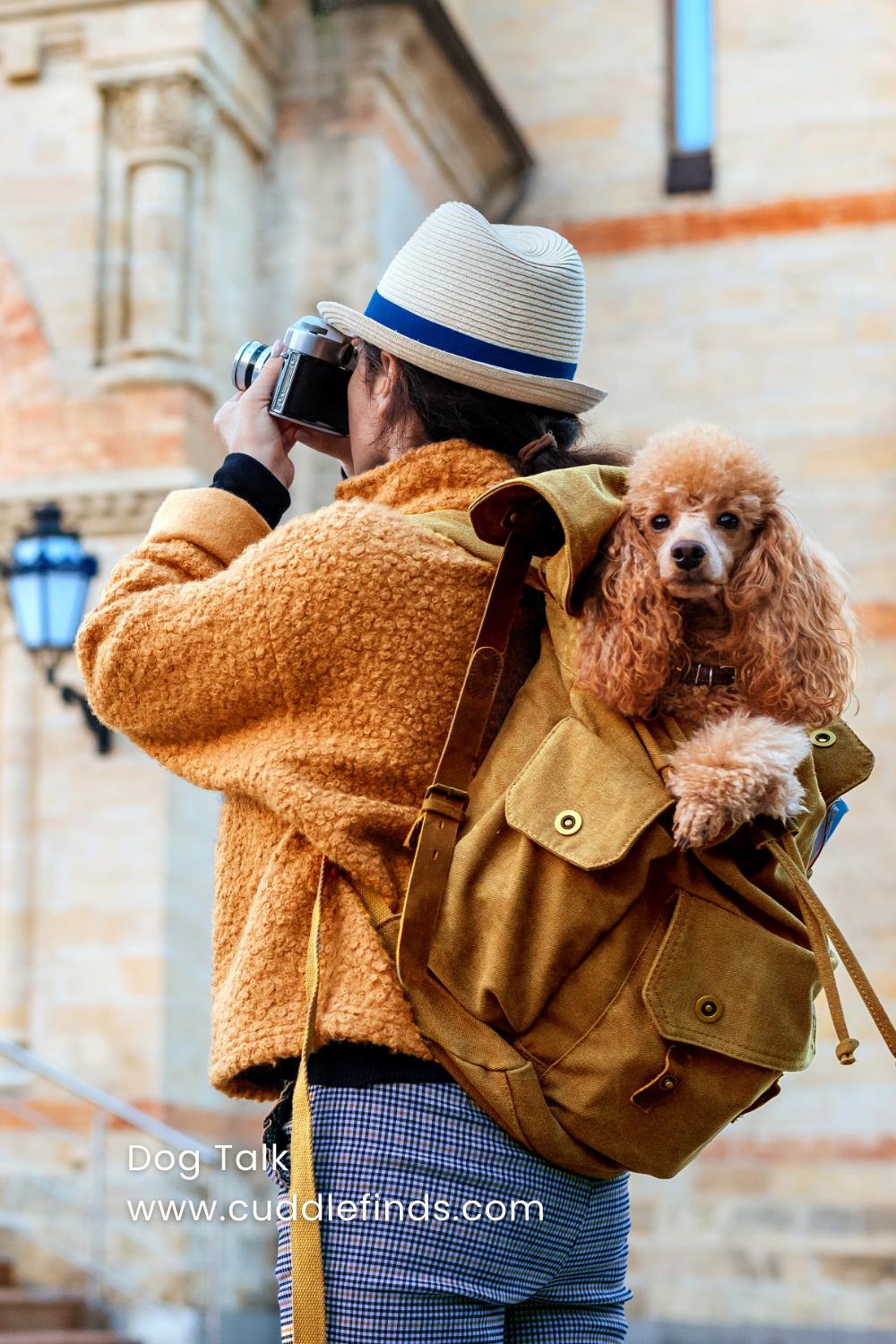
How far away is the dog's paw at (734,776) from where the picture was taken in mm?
1406

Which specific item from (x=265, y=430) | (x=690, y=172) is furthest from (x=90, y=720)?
(x=265, y=430)

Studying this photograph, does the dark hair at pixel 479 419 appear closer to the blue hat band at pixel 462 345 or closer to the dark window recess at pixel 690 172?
the blue hat band at pixel 462 345

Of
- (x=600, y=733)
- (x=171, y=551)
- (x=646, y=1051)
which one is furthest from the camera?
(x=171, y=551)

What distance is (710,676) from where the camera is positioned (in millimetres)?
1571

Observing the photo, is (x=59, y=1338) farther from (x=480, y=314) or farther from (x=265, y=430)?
(x=480, y=314)

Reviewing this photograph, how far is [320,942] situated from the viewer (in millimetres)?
1553

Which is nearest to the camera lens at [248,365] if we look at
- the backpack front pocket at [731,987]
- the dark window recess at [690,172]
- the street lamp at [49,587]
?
the backpack front pocket at [731,987]

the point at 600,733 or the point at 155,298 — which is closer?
the point at 600,733

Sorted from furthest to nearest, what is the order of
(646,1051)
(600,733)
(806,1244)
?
(806,1244) → (600,733) → (646,1051)

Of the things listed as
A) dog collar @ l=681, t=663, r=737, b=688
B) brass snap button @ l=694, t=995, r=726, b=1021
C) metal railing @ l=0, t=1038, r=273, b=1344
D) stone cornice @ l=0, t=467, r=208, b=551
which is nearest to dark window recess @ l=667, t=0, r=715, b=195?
stone cornice @ l=0, t=467, r=208, b=551

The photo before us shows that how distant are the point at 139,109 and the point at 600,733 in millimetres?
7010

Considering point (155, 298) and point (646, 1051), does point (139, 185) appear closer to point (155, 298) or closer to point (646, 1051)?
point (155, 298)

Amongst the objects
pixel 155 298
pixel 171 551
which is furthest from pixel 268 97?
pixel 171 551

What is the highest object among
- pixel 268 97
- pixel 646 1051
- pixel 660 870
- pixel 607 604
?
pixel 268 97
